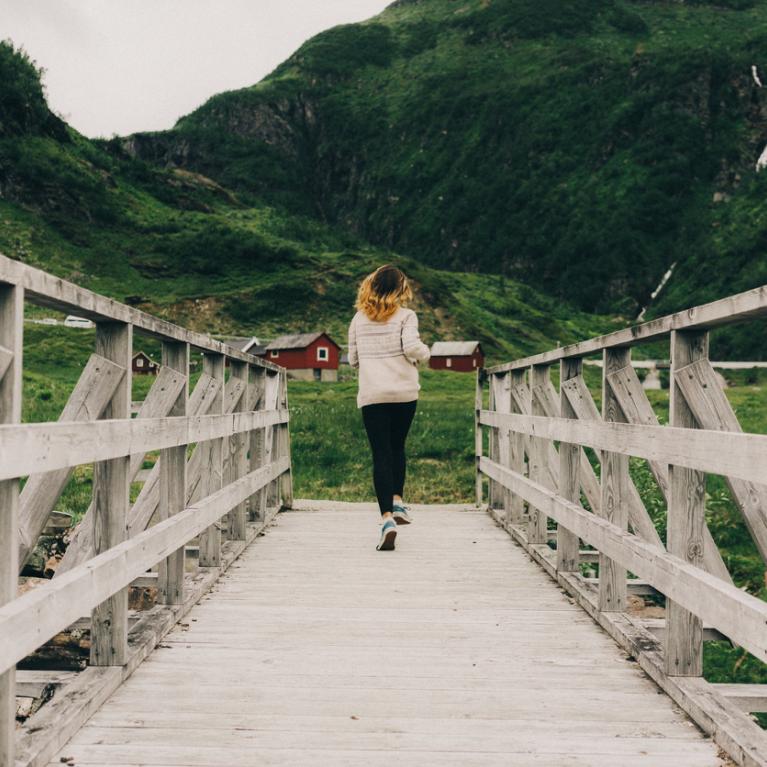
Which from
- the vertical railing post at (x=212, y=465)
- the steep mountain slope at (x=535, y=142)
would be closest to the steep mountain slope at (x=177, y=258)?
the steep mountain slope at (x=535, y=142)

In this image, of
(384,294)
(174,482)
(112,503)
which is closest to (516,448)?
(384,294)

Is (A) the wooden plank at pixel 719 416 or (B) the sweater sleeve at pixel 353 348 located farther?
(B) the sweater sleeve at pixel 353 348

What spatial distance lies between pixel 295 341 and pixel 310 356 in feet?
7.11

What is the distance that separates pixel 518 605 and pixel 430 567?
1.20m

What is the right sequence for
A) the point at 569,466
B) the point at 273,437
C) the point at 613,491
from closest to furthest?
1. the point at 613,491
2. the point at 569,466
3. the point at 273,437

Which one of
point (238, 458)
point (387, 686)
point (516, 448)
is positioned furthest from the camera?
point (516, 448)

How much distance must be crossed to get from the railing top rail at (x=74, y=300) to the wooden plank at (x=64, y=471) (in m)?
0.18

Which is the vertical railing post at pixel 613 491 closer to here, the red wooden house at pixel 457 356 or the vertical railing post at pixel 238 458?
the vertical railing post at pixel 238 458

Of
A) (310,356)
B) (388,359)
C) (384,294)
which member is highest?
(310,356)

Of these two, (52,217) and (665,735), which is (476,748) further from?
(52,217)

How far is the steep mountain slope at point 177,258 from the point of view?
8288 cm

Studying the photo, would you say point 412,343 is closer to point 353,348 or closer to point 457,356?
point 353,348

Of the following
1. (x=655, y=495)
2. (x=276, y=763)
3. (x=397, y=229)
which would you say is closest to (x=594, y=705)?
(x=276, y=763)

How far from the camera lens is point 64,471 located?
321 cm
